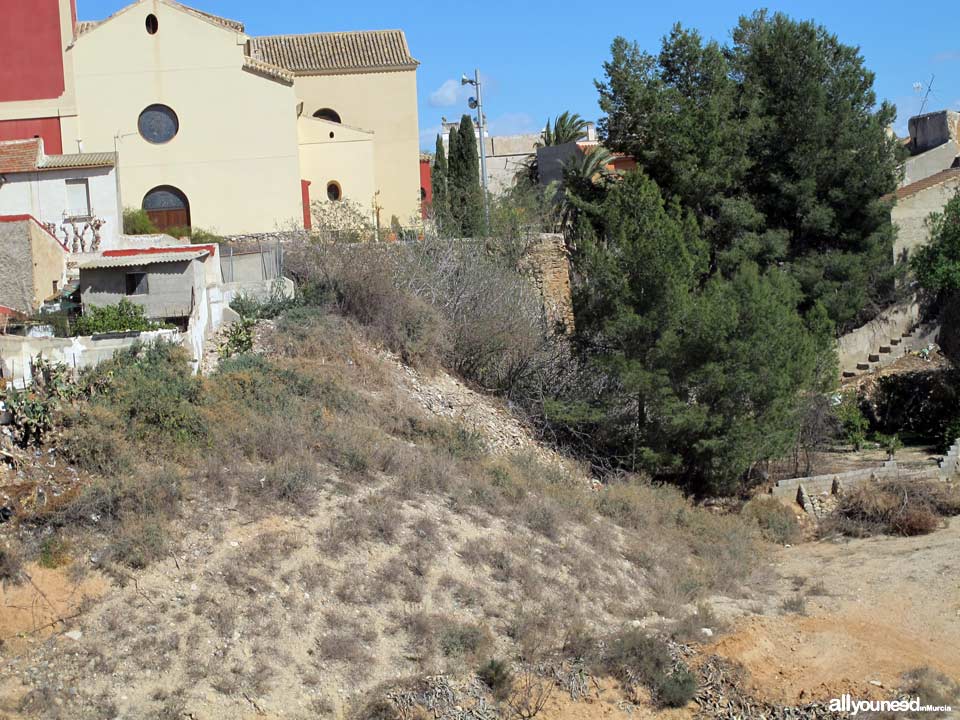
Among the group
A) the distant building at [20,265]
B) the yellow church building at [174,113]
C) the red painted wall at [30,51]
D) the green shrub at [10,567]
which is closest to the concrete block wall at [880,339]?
the yellow church building at [174,113]

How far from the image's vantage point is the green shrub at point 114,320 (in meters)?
17.2

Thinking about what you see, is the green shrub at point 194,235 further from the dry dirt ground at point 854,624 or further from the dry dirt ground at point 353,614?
the dry dirt ground at point 854,624

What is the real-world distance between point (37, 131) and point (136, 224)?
4055mm

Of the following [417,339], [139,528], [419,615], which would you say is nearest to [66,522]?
[139,528]

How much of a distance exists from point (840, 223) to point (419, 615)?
2088 cm

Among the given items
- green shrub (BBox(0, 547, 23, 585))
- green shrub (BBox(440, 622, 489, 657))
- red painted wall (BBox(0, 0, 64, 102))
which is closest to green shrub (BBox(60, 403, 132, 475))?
green shrub (BBox(0, 547, 23, 585))

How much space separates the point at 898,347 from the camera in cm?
2853

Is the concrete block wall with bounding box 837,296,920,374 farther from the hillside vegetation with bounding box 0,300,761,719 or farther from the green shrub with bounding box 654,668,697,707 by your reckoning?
the green shrub with bounding box 654,668,697,707

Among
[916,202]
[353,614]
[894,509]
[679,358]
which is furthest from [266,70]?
[353,614]

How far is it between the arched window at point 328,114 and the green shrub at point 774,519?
20.4 metres

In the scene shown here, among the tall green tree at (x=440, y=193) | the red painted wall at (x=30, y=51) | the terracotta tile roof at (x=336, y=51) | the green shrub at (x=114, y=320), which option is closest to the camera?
the green shrub at (x=114, y=320)

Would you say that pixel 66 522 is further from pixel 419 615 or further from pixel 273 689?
pixel 419 615

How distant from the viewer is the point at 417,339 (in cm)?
2083

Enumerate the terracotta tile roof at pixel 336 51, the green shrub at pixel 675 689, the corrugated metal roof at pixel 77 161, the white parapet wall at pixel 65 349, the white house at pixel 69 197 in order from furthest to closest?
the terracotta tile roof at pixel 336 51
the corrugated metal roof at pixel 77 161
the white house at pixel 69 197
the white parapet wall at pixel 65 349
the green shrub at pixel 675 689
